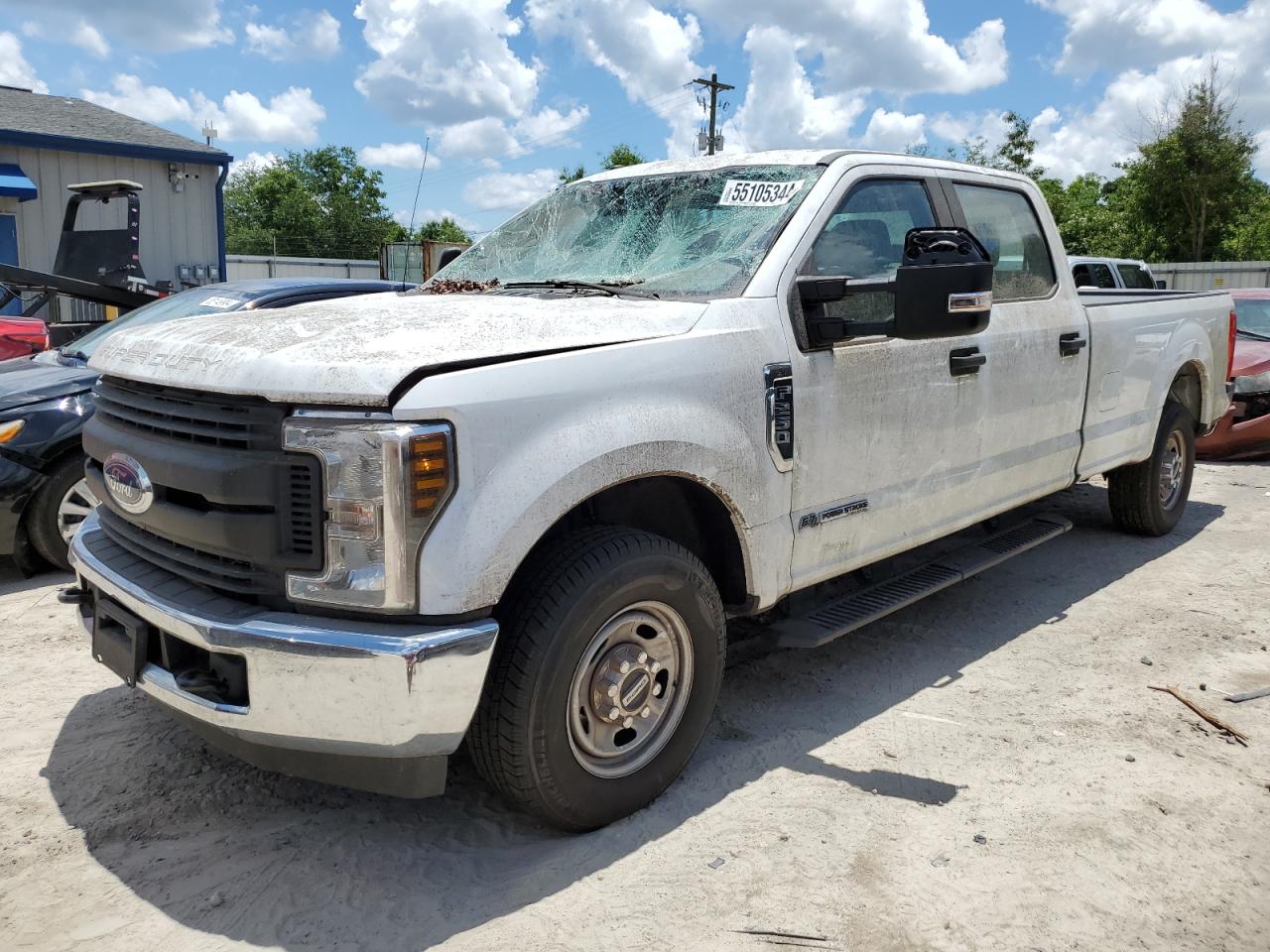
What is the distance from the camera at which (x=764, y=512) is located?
3289 mm

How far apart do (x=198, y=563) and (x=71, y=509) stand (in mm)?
3262

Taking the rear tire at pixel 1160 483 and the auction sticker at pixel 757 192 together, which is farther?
the rear tire at pixel 1160 483

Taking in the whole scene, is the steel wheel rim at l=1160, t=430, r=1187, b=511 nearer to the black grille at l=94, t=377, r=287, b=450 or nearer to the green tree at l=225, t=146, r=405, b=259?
the black grille at l=94, t=377, r=287, b=450

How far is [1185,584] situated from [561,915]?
435cm

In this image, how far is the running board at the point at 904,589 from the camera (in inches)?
149

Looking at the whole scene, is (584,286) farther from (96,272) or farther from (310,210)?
(310,210)

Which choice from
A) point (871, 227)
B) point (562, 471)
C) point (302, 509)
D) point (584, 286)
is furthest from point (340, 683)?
point (871, 227)

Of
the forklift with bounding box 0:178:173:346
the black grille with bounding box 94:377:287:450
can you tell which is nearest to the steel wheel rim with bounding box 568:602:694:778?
the black grille with bounding box 94:377:287:450

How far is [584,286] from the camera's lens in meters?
3.62

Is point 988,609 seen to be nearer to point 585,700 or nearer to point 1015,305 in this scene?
point 1015,305

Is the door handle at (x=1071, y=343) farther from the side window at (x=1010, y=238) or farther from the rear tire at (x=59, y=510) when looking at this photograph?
the rear tire at (x=59, y=510)

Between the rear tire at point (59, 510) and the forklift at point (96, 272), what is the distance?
10.4 feet

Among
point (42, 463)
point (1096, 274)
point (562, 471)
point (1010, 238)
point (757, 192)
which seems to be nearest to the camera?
point (562, 471)

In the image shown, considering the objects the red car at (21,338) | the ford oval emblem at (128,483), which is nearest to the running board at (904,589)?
the ford oval emblem at (128,483)
